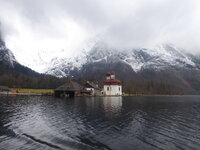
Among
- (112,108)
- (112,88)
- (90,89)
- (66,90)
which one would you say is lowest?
(112,108)


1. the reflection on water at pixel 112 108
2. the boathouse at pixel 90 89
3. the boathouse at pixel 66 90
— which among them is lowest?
the reflection on water at pixel 112 108

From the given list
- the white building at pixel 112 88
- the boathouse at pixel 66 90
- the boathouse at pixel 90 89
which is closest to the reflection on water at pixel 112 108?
the boathouse at pixel 66 90

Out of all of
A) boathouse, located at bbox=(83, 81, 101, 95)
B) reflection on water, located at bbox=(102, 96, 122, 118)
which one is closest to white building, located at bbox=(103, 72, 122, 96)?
boathouse, located at bbox=(83, 81, 101, 95)

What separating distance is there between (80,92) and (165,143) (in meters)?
133

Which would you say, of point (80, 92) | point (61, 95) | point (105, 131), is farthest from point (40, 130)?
point (80, 92)

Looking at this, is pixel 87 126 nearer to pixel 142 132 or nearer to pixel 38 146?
pixel 142 132

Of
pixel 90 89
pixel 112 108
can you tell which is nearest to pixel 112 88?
pixel 90 89

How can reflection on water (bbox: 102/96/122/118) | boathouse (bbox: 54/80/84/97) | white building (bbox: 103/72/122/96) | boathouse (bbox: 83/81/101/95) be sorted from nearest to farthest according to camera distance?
reflection on water (bbox: 102/96/122/118) → boathouse (bbox: 54/80/84/97) → boathouse (bbox: 83/81/101/95) → white building (bbox: 103/72/122/96)

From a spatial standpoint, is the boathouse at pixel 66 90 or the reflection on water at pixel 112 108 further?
the boathouse at pixel 66 90

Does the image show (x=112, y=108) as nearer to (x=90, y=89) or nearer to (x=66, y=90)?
(x=66, y=90)

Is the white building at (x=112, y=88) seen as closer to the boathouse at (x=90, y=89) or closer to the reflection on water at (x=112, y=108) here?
the boathouse at (x=90, y=89)

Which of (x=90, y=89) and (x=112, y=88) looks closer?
(x=90, y=89)

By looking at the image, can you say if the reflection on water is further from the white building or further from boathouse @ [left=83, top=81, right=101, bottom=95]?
the white building

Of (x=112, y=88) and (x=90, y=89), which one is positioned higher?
(x=112, y=88)
